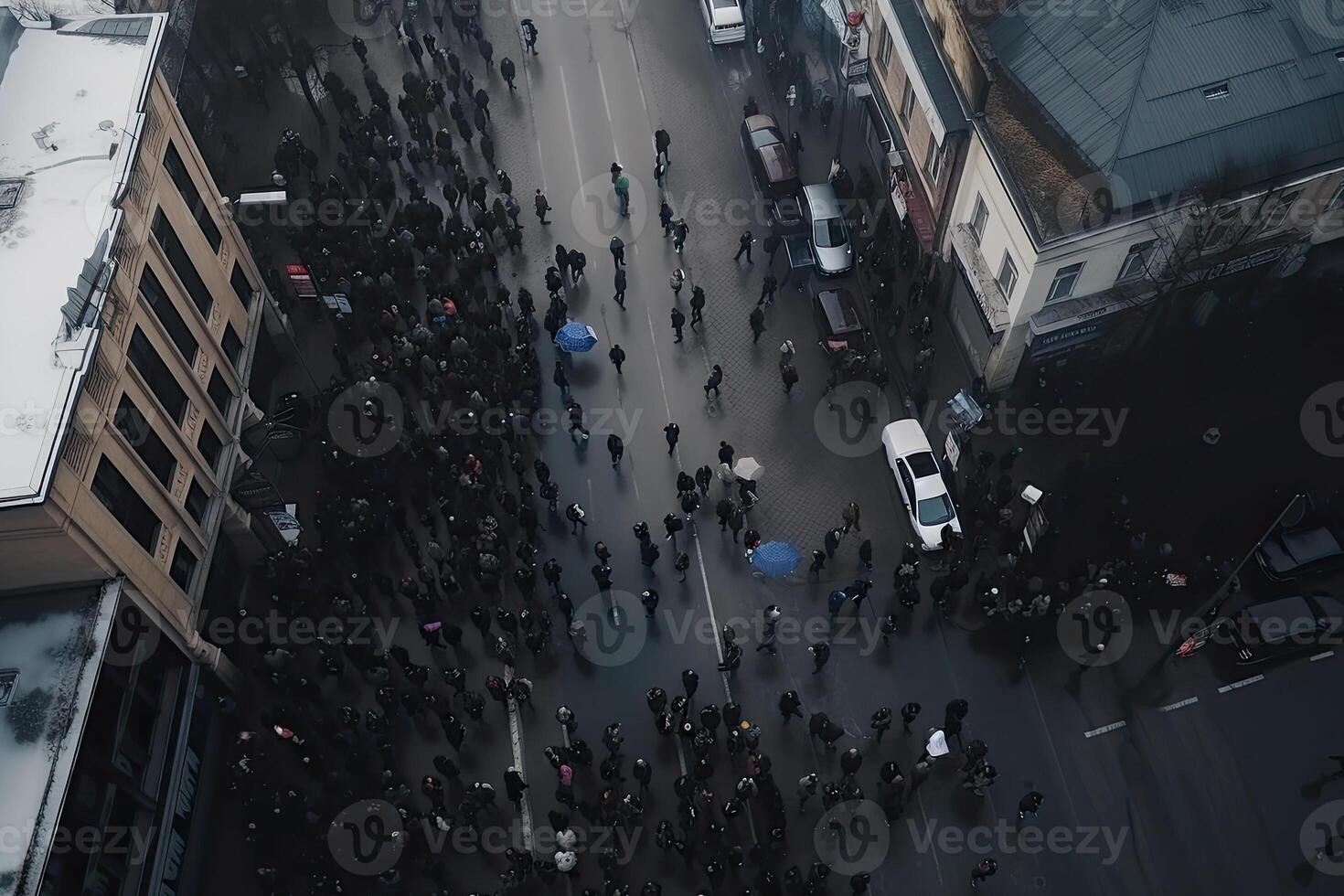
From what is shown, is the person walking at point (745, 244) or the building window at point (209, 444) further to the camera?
the person walking at point (745, 244)

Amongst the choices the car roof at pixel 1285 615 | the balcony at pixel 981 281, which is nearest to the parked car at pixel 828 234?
the balcony at pixel 981 281

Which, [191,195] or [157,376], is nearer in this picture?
[157,376]

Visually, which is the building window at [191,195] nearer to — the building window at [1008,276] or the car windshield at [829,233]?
the car windshield at [829,233]

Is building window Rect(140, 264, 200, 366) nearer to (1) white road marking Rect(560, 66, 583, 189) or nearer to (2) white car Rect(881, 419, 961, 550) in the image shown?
(1) white road marking Rect(560, 66, 583, 189)

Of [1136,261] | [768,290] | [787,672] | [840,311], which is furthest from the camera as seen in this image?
[768,290]

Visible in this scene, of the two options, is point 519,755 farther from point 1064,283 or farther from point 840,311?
point 1064,283

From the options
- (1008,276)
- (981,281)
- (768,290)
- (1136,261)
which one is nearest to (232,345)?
(768,290)

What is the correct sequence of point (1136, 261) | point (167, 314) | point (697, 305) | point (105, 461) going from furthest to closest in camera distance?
point (697, 305)
point (1136, 261)
point (167, 314)
point (105, 461)
